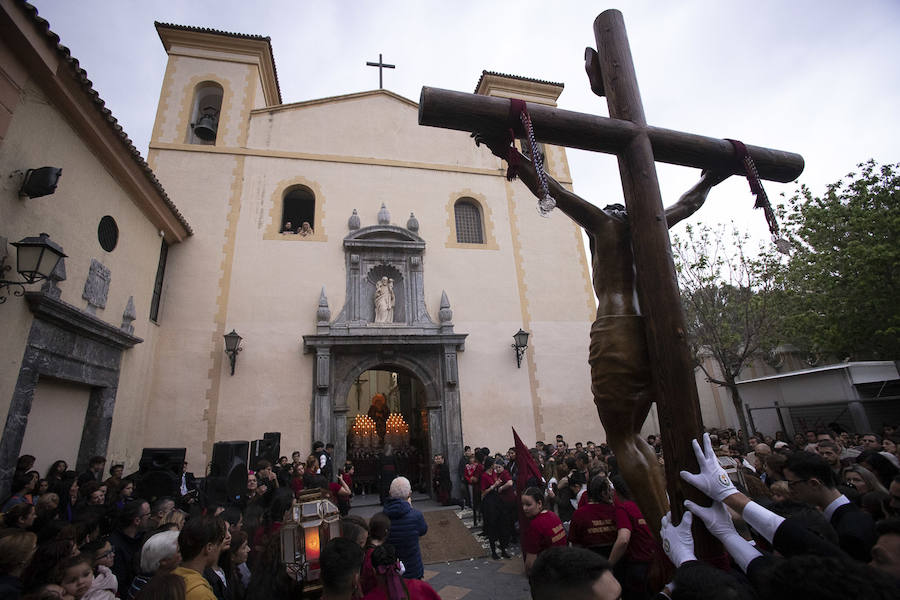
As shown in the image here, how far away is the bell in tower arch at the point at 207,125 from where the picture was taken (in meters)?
12.3

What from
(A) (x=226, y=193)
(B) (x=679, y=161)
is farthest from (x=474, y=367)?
(B) (x=679, y=161)

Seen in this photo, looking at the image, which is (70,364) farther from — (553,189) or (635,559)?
(635,559)

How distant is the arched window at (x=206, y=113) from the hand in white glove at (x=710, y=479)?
551 inches

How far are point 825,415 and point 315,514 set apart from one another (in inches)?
574

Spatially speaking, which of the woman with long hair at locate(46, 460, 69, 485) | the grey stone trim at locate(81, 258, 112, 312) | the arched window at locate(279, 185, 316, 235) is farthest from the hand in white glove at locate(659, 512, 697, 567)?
the arched window at locate(279, 185, 316, 235)

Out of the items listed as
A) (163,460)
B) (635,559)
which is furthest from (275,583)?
(163,460)

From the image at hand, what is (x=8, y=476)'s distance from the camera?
18.5 feet

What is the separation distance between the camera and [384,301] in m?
11.7

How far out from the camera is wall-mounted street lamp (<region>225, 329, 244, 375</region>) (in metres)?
10.0

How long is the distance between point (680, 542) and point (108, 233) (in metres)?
9.88

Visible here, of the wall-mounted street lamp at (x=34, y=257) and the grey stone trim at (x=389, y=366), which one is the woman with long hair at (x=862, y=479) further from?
the wall-mounted street lamp at (x=34, y=257)

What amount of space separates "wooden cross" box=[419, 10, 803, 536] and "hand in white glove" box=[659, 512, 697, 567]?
0.13m

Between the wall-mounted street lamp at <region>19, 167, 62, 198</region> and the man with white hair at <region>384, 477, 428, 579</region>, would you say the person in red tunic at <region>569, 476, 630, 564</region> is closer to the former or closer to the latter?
the man with white hair at <region>384, 477, 428, 579</region>

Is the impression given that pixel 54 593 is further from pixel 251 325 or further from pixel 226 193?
pixel 226 193
